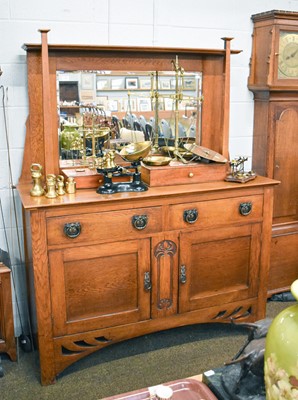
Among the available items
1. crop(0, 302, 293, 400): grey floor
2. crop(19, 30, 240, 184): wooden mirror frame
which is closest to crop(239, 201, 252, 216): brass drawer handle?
crop(19, 30, 240, 184): wooden mirror frame

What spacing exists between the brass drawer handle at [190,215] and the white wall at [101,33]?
0.85 m

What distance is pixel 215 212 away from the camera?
2660 mm

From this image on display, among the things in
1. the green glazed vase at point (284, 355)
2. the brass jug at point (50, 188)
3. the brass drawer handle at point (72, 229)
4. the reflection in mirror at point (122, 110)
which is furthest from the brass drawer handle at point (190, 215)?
the green glazed vase at point (284, 355)

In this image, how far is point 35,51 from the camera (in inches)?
99.7

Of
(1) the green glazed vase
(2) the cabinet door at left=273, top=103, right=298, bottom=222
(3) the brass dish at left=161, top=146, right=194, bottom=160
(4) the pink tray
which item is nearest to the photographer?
(1) the green glazed vase

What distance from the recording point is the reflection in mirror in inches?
105

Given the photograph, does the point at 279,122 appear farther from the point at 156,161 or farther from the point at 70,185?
the point at 70,185

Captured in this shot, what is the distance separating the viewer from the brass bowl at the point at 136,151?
105 inches

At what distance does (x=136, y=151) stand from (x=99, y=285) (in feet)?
2.52

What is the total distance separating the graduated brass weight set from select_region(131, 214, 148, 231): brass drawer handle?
35cm

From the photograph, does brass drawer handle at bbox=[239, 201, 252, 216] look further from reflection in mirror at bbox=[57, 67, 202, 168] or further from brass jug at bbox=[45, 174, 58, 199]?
brass jug at bbox=[45, 174, 58, 199]

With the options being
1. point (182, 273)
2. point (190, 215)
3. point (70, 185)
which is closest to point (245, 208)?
point (190, 215)

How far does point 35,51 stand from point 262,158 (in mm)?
1573

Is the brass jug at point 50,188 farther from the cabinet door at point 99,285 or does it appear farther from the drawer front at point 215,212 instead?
the drawer front at point 215,212
